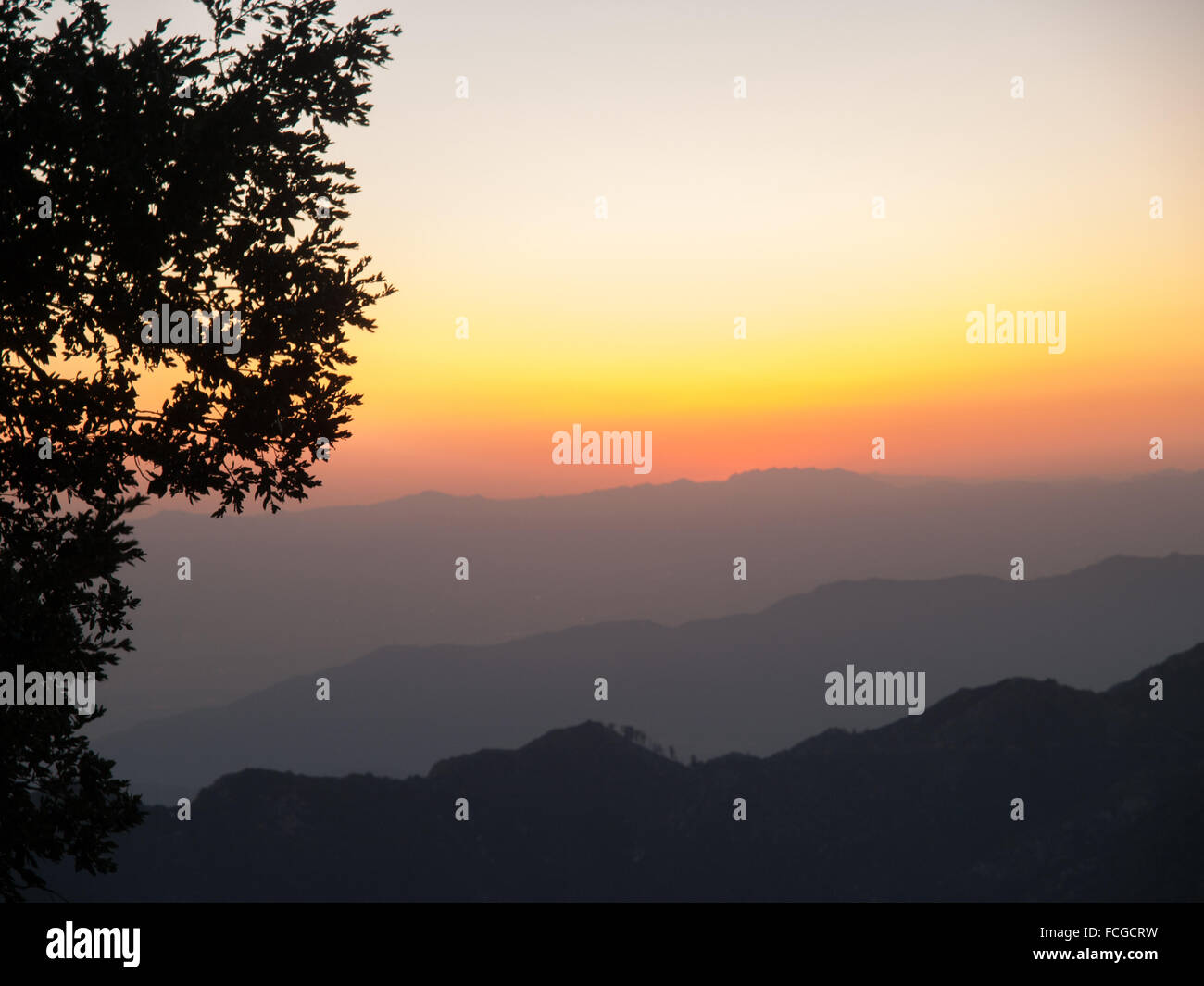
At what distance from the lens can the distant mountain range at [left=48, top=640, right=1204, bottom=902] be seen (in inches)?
6388

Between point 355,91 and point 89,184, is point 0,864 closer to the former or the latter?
point 89,184

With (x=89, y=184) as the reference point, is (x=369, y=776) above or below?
below

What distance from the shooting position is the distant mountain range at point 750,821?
532 ft

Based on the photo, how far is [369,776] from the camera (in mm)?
189000

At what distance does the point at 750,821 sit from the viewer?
611 feet

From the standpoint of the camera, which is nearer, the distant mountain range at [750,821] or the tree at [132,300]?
the tree at [132,300]

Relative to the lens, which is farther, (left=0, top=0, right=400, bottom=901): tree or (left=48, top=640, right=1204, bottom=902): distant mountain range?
(left=48, top=640, right=1204, bottom=902): distant mountain range

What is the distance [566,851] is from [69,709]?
186104 mm

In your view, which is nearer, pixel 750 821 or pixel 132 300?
pixel 132 300

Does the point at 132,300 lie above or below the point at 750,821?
above

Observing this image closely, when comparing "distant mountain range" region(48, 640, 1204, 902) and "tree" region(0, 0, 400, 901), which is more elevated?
"tree" region(0, 0, 400, 901)

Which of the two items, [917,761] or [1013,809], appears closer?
[1013,809]

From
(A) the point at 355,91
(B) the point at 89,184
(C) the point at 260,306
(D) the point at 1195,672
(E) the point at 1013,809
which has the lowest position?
(E) the point at 1013,809
